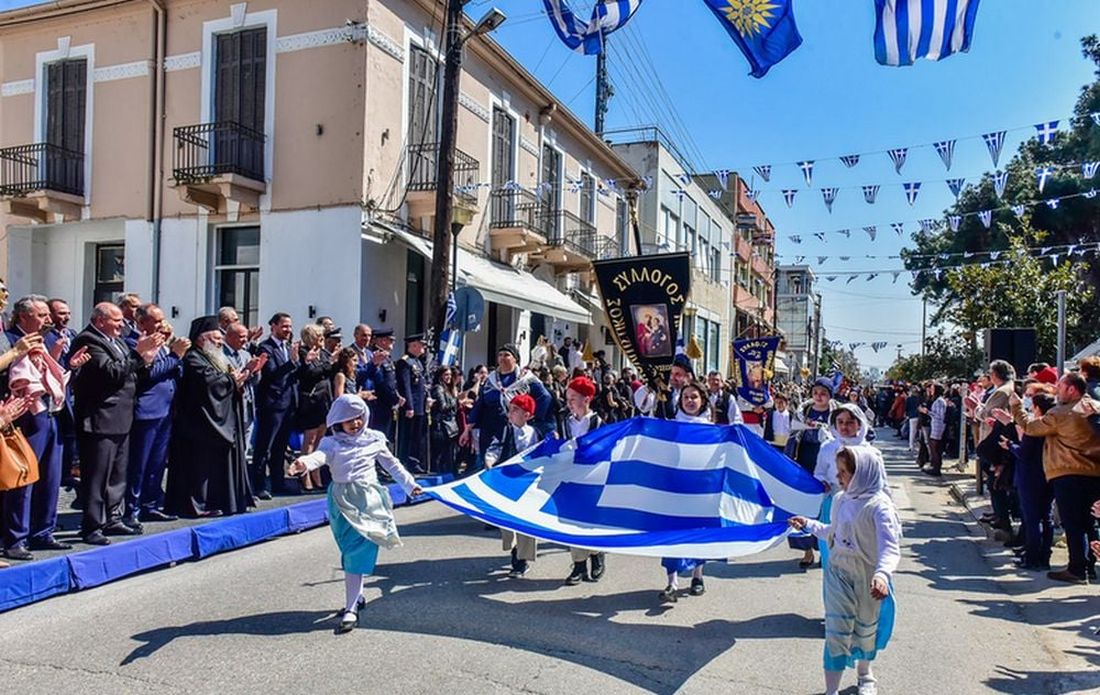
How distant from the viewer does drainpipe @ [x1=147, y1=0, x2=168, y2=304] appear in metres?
18.2

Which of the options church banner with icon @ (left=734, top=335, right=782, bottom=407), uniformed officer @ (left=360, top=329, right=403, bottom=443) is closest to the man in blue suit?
uniformed officer @ (left=360, top=329, right=403, bottom=443)

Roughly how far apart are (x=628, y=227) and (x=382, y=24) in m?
17.8

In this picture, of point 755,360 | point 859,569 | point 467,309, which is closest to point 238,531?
point 859,569

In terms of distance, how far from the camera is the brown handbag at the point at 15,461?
5840 mm

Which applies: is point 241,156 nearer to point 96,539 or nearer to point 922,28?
point 96,539

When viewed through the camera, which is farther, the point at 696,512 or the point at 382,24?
the point at 382,24

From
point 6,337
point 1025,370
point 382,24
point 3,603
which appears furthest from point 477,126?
point 3,603

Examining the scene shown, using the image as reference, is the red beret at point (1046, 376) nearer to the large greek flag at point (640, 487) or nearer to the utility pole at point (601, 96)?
the large greek flag at point (640, 487)

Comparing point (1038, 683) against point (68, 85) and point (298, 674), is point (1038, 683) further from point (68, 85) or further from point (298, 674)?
point (68, 85)

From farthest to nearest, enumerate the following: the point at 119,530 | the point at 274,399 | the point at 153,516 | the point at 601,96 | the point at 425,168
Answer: the point at 601,96, the point at 425,168, the point at 274,399, the point at 153,516, the point at 119,530

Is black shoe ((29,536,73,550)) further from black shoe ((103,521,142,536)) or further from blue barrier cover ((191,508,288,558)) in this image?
blue barrier cover ((191,508,288,558))

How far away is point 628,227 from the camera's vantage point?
33.2m

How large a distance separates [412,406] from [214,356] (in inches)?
146

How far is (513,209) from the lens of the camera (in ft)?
72.0
